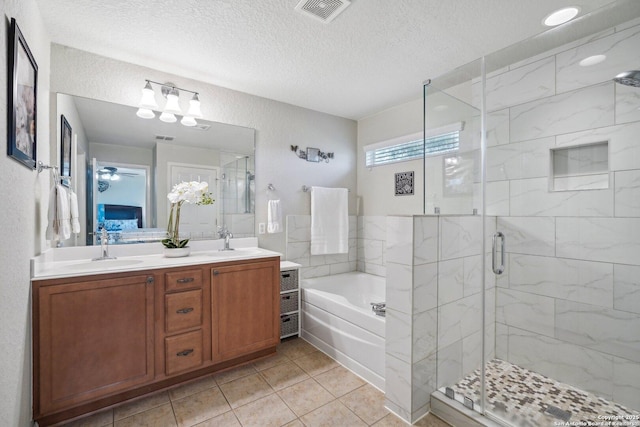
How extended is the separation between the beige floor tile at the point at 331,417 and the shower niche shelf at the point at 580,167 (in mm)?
2051

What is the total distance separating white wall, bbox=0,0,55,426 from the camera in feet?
3.73

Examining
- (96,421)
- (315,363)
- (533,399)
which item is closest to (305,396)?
(315,363)

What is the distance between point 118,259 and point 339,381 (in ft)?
6.13

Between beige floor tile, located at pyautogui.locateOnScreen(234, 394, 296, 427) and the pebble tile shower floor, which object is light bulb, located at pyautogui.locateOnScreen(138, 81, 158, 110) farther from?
the pebble tile shower floor

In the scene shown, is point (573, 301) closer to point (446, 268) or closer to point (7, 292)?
point (446, 268)

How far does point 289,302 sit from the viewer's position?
2.74 m

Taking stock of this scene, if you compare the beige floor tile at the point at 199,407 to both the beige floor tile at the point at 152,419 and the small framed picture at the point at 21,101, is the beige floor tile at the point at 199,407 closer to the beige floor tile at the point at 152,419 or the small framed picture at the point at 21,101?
the beige floor tile at the point at 152,419

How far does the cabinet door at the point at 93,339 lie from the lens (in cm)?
157

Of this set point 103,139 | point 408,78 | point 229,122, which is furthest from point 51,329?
point 408,78

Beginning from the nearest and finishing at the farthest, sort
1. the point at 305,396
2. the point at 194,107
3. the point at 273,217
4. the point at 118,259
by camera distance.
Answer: the point at 305,396
the point at 118,259
the point at 194,107
the point at 273,217

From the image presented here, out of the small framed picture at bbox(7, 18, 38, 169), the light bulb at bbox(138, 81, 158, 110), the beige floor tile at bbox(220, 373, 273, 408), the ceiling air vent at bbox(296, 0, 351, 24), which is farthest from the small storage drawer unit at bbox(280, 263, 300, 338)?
the ceiling air vent at bbox(296, 0, 351, 24)

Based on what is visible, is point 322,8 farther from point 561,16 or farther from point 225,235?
point 225,235

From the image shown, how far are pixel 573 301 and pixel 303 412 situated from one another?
1931 mm

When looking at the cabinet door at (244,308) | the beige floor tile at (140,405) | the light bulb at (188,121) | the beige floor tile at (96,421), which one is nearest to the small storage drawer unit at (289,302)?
the cabinet door at (244,308)
